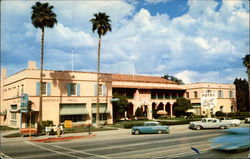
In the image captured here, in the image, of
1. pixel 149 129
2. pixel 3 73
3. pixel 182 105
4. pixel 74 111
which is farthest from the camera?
pixel 182 105

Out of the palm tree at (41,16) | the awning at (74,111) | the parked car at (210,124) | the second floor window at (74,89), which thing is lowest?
the parked car at (210,124)

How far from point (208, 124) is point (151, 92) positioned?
86.0 feet

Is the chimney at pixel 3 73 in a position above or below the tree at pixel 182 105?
above

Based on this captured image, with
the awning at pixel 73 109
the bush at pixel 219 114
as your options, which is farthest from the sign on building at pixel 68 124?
the bush at pixel 219 114

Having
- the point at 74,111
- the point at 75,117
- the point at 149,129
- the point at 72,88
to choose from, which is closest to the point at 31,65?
the point at 72,88

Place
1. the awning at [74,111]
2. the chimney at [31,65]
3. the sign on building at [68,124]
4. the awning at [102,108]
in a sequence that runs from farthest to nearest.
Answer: the awning at [102,108]
the chimney at [31,65]
the awning at [74,111]
the sign on building at [68,124]

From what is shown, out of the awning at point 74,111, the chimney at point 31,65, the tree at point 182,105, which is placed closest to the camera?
the awning at point 74,111

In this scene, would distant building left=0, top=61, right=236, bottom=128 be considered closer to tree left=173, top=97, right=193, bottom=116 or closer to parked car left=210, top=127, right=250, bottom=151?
tree left=173, top=97, right=193, bottom=116

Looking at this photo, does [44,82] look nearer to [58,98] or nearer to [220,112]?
[58,98]

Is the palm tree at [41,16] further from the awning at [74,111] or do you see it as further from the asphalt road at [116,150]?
the asphalt road at [116,150]

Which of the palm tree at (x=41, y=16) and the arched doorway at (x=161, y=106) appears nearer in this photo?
the palm tree at (x=41, y=16)

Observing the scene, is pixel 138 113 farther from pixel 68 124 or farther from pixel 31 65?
pixel 31 65

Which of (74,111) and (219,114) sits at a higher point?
(74,111)

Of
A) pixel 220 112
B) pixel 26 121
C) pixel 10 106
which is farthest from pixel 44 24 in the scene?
pixel 220 112
